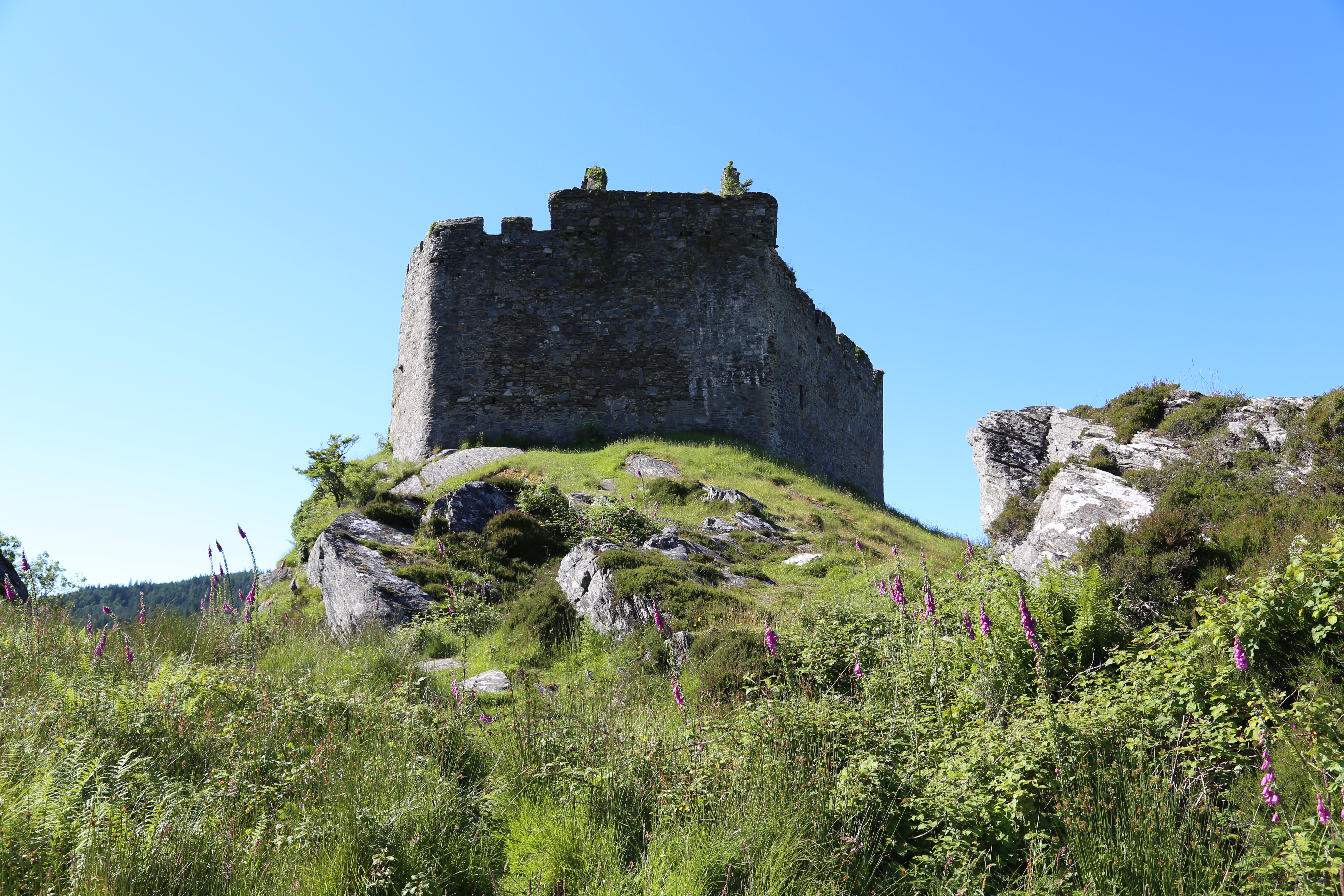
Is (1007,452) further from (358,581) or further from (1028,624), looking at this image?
(358,581)

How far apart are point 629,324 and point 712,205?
3940 mm

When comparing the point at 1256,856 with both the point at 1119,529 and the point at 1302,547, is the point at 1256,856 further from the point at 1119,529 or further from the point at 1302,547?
the point at 1119,529

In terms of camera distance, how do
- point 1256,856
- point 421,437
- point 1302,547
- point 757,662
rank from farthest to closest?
point 421,437
point 757,662
point 1302,547
point 1256,856

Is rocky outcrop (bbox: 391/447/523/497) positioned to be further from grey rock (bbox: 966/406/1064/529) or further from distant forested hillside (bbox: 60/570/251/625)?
grey rock (bbox: 966/406/1064/529)

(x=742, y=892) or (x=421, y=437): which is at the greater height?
(x=421, y=437)

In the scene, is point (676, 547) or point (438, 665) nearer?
point (438, 665)

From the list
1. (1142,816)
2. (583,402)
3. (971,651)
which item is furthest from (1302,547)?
(583,402)

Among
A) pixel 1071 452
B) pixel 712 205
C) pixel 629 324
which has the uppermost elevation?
pixel 712 205

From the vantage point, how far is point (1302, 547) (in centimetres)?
570

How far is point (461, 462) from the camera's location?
61.6 feet

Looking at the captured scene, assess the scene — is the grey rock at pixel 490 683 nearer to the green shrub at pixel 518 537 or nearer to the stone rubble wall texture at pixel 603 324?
the green shrub at pixel 518 537

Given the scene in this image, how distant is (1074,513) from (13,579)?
41.7 feet

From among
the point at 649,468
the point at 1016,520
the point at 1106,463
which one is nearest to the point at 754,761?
the point at 1016,520

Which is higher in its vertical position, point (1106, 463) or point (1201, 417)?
point (1201, 417)
